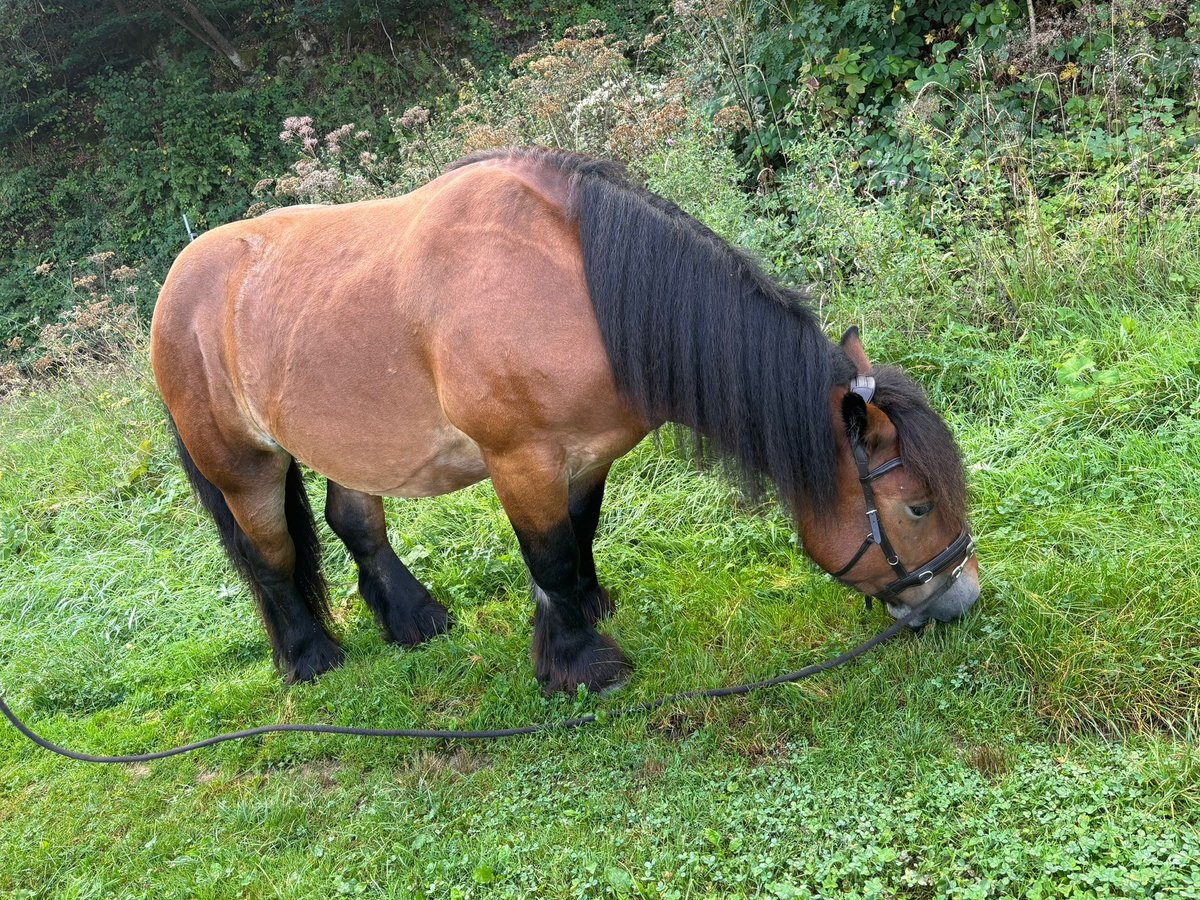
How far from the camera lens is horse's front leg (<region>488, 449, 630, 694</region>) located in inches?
121

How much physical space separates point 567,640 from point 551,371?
1185 millimetres

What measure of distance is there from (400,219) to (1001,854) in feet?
9.49

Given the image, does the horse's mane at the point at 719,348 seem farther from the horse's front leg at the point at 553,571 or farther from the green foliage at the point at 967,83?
the green foliage at the point at 967,83

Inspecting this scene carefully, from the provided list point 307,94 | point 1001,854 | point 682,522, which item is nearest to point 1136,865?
point 1001,854

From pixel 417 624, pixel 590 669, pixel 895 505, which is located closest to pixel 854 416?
pixel 895 505

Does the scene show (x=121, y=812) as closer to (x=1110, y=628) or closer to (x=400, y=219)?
(x=400, y=219)

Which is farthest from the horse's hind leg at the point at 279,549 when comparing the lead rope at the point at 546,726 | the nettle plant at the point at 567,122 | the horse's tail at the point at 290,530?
the nettle plant at the point at 567,122

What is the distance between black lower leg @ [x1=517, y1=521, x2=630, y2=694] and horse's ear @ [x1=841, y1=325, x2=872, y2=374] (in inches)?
47.3

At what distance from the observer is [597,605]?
3904 millimetres

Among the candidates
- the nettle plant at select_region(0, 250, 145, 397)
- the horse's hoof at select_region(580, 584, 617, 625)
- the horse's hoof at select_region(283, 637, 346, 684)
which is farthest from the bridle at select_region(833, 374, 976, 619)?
the nettle plant at select_region(0, 250, 145, 397)

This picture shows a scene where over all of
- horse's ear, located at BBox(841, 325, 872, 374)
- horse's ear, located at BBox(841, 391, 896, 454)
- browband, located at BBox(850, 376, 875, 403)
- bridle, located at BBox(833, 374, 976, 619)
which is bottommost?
bridle, located at BBox(833, 374, 976, 619)

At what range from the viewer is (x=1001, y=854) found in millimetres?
2289

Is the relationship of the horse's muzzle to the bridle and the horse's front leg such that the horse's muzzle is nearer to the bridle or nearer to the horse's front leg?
the bridle

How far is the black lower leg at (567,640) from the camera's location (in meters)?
3.30
